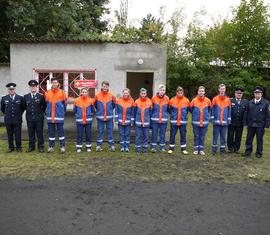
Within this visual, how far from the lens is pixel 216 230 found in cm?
434

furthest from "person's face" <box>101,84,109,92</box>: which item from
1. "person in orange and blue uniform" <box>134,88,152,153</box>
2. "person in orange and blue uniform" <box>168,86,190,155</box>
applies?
"person in orange and blue uniform" <box>168,86,190,155</box>

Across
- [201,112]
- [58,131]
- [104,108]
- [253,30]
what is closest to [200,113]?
[201,112]

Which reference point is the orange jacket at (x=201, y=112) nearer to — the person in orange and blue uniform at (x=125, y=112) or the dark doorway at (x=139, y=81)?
the person in orange and blue uniform at (x=125, y=112)

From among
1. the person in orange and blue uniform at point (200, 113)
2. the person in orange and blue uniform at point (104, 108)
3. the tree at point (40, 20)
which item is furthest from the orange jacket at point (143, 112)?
the tree at point (40, 20)

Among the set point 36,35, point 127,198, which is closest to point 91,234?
point 127,198

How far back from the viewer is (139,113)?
8.68m

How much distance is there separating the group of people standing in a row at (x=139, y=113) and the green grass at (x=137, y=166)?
0.43 metres

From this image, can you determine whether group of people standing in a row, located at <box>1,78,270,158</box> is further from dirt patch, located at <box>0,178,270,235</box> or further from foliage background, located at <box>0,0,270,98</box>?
foliage background, located at <box>0,0,270,98</box>

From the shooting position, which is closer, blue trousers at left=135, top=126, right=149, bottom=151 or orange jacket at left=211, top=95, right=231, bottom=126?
orange jacket at left=211, top=95, right=231, bottom=126

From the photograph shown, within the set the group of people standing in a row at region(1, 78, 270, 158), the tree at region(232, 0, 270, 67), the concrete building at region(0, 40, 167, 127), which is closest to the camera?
the group of people standing in a row at region(1, 78, 270, 158)

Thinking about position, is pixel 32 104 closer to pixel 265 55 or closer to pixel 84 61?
pixel 84 61

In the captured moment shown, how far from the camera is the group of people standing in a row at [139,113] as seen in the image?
8.57 metres

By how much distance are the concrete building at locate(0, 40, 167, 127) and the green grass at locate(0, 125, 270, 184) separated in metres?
3.37

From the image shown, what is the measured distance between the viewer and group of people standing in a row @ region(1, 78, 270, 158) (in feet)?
28.1
